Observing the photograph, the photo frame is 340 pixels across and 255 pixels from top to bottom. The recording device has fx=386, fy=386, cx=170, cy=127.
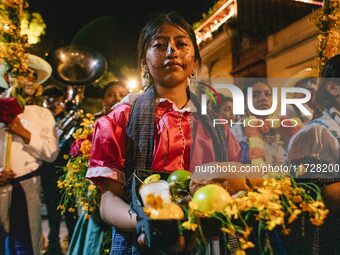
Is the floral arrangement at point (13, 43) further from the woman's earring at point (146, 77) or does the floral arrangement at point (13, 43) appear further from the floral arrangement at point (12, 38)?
the woman's earring at point (146, 77)

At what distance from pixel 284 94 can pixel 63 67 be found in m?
6.04

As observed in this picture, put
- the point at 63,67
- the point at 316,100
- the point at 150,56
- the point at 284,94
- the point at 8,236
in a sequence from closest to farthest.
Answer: the point at 150,56, the point at 284,94, the point at 316,100, the point at 8,236, the point at 63,67

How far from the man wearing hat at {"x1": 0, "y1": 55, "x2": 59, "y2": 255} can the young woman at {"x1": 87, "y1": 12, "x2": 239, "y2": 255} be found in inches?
90.7

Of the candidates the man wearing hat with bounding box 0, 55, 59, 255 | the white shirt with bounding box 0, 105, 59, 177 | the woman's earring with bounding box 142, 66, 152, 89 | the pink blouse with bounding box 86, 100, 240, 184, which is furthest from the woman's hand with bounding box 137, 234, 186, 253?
the white shirt with bounding box 0, 105, 59, 177

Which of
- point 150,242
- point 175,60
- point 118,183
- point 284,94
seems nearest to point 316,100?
point 284,94

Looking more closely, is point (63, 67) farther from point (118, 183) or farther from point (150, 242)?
point (150, 242)

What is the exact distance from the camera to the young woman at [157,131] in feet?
6.12

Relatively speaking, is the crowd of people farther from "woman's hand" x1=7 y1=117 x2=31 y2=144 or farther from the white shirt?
the white shirt

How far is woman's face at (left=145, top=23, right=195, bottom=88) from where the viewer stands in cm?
198

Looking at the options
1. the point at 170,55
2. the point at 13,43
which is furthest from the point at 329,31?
the point at 13,43

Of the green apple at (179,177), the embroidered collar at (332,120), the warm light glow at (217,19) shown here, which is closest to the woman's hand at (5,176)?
the green apple at (179,177)

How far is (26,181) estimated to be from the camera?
13.6 feet

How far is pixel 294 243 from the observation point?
100 inches

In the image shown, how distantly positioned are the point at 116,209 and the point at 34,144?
2663 millimetres
